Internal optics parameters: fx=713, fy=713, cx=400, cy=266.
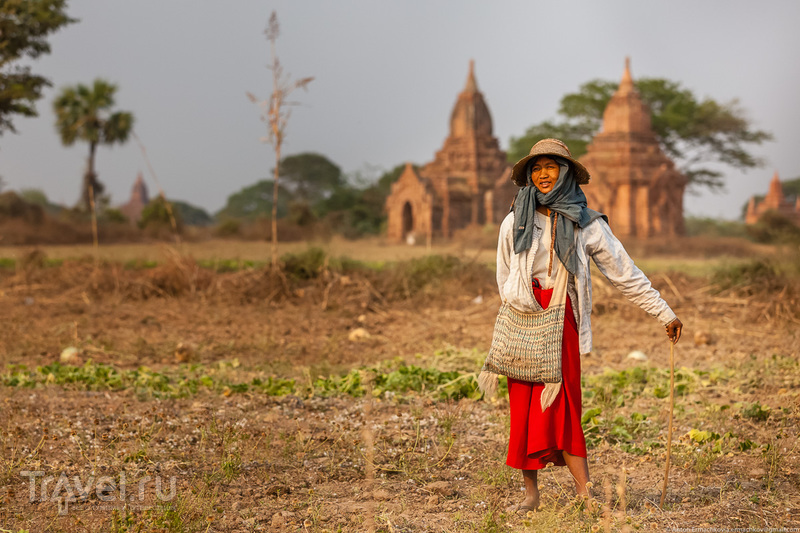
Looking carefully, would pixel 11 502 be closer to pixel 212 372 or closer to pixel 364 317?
pixel 212 372

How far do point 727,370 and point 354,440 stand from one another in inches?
Answer: 135

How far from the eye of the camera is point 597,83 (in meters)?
36.2

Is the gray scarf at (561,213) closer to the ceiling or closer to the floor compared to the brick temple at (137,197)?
closer to the floor

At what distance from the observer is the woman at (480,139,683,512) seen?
303 centimetres

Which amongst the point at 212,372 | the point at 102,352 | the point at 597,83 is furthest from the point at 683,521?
the point at 597,83

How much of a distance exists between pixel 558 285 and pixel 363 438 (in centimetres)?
168

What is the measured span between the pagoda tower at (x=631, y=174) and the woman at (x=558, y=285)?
24.0 m

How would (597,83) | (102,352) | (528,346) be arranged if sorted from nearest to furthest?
(528,346)
(102,352)
(597,83)

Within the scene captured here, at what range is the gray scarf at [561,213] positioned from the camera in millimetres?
3027

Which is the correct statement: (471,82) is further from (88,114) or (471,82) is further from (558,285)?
(558,285)

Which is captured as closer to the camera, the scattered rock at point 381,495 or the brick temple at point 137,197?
the scattered rock at point 381,495

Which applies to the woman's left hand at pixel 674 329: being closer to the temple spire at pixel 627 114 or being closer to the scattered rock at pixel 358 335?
the scattered rock at pixel 358 335

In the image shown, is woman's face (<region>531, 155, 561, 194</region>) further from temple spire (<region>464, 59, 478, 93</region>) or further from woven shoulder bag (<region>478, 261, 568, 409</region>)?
temple spire (<region>464, 59, 478, 93</region>)

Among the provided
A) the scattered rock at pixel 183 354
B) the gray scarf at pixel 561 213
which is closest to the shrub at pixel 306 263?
the scattered rock at pixel 183 354
